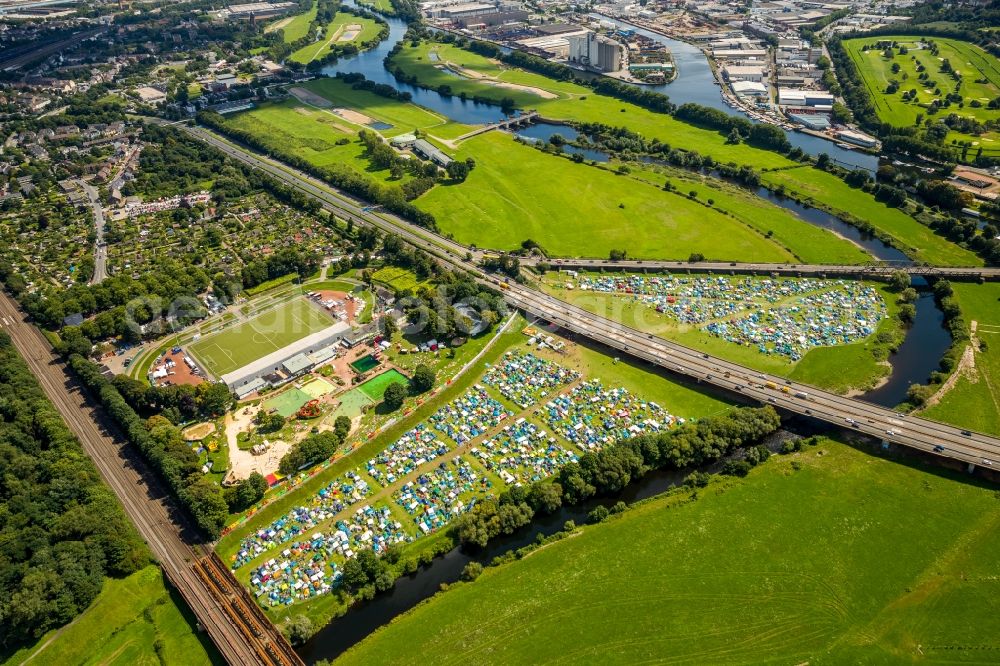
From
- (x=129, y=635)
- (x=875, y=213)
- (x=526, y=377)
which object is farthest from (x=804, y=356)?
(x=129, y=635)

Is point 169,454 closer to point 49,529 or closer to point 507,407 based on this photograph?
point 49,529

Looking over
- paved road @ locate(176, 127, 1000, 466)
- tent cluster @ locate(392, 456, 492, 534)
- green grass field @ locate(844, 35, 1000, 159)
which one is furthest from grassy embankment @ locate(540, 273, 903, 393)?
green grass field @ locate(844, 35, 1000, 159)

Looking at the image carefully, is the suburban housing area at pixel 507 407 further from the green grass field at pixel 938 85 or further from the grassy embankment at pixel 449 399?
the green grass field at pixel 938 85

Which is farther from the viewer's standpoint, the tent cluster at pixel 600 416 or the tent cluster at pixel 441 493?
the tent cluster at pixel 600 416

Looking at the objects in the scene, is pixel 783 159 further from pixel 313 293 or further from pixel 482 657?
pixel 482 657

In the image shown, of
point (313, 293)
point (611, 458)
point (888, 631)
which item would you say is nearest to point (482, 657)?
point (611, 458)

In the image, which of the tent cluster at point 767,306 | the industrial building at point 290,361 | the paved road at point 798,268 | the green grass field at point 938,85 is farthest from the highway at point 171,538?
the green grass field at point 938,85
